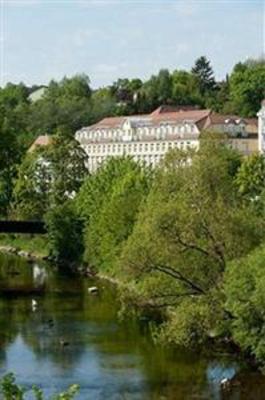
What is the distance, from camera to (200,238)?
29.5 meters

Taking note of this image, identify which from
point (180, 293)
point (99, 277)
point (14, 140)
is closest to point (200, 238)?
point (180, 293)

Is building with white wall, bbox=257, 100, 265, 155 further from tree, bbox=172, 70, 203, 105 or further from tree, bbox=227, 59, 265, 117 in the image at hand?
tree, bbox=172, 70, 203, 105

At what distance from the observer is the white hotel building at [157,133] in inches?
3376

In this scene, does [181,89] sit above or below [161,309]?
above

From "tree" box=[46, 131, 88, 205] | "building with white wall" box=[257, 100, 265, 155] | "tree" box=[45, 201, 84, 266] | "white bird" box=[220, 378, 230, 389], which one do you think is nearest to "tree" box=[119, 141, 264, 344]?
"white bird" box=[220, 378, 230, 389]

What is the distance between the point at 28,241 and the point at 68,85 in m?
72.0

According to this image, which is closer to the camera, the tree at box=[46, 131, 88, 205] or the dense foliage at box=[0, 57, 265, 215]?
the tree at box=[46, 131, 88, 205]

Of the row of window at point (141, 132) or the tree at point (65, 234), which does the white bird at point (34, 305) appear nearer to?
the tree at point (65, 234)

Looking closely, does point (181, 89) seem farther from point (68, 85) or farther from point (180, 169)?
point (180, 169)

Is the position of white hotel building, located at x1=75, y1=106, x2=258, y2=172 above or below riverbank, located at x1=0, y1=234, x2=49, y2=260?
above

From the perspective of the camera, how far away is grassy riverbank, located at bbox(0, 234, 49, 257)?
59.7 meters

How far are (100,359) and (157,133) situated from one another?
62116 millimetres

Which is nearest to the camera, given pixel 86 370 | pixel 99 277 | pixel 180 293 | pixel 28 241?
pixel 86 370

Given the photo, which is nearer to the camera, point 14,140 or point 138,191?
point 138,191
